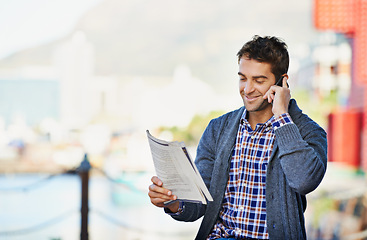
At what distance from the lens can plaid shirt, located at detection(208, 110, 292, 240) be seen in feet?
5.19

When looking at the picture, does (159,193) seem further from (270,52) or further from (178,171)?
(270,52)

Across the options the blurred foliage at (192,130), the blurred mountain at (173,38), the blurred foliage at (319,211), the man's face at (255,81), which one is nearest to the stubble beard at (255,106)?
the man's face at (255,81)

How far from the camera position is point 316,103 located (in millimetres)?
22453

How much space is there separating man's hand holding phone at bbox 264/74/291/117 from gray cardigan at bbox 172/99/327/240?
6 centimetres

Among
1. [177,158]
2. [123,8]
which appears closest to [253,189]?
[177,158]

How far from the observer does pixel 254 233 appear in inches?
62.0

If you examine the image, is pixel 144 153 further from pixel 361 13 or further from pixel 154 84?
pixel 361 13

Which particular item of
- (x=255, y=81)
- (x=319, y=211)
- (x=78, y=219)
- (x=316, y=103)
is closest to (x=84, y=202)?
(x=255, y=81)

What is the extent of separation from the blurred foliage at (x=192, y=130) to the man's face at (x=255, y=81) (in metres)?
23.4

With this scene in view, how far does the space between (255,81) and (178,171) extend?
1.20 feet

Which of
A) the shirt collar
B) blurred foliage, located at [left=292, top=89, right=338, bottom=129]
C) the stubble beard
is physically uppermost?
the stubble beard

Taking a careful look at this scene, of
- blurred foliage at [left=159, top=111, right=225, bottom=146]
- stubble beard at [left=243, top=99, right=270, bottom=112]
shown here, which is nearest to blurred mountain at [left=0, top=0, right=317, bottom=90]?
blurred foliage at [left=159, top=111, right=225, bottom=146]

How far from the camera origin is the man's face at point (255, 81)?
5.35 ft

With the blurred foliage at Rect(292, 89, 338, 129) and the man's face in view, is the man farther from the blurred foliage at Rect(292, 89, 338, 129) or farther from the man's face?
the blurred foliage at Rect(292, 89, 338, 129)
